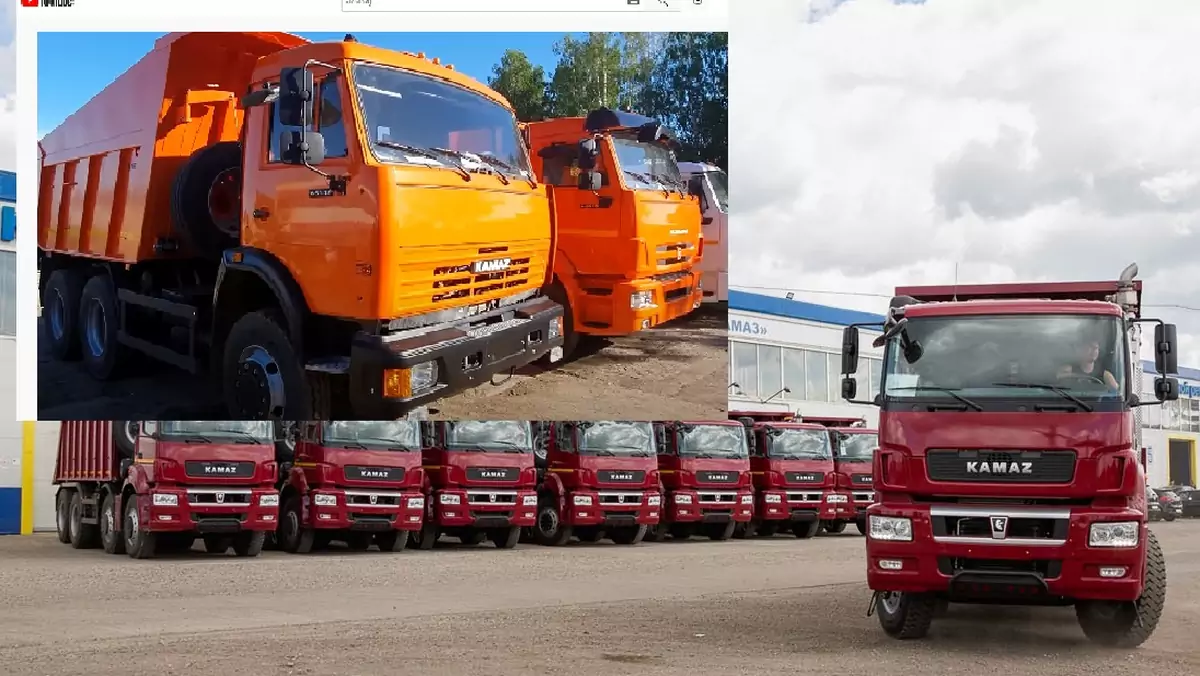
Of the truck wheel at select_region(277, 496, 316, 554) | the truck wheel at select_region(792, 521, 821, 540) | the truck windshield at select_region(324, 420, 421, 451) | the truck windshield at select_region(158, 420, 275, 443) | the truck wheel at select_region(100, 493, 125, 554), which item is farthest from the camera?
the truck wheel at select_region(792, 521, 821, 540)

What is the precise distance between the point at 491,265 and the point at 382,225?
1371 millimetres

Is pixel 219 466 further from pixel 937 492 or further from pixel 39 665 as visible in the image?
pixel 937 492

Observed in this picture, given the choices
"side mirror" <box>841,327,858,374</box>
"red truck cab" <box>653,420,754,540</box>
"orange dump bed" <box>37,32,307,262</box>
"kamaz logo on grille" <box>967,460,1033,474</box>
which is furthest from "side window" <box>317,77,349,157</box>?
"red truck cab" <box>653,420,754,540</box>

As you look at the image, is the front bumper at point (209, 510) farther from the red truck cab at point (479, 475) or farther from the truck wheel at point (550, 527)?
the truck wheel at point (550, 527)

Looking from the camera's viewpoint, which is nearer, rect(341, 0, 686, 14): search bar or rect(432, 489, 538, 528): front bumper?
rect(341, 0, 686, 14): search bar

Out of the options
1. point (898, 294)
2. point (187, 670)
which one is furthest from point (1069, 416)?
point (187, 670)

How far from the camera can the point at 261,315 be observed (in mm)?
13305

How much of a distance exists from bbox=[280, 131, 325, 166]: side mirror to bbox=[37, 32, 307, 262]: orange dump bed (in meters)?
0.69

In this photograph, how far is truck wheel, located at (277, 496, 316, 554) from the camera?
1691 cm

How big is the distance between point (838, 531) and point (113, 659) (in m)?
18.8

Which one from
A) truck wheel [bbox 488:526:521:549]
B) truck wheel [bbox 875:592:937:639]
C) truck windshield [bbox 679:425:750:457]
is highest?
truck wheel [bbox 875:592:937:639]

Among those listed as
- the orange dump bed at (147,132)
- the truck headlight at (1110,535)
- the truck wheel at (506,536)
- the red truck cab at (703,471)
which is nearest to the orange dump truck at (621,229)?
the orange dump bed at (147,132)

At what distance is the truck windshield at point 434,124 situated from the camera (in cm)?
1241

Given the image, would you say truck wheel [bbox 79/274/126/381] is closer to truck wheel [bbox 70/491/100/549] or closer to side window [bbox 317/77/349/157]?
side window [bbox 317/77/349/157]
